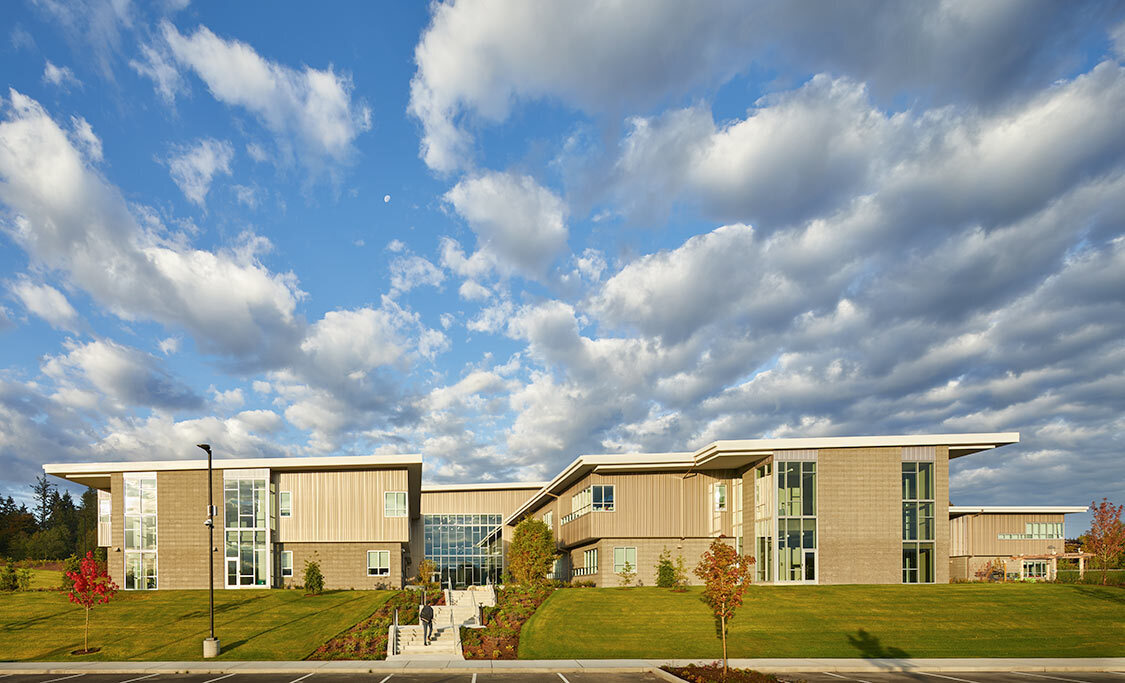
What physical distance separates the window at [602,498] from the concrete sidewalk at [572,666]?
61.6 feet

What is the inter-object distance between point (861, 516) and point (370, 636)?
1106 inches

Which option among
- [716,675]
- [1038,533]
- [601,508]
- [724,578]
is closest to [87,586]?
[716,675]

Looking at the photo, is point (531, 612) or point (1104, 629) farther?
point (531, 612)

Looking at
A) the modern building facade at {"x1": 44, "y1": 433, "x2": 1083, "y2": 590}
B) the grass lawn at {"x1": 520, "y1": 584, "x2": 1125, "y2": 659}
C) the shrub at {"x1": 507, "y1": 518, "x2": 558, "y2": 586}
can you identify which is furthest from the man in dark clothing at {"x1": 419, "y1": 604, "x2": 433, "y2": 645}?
the modern building facade at {"x1": 44, "y1": 433, "x2": 1083, "y2": 590}

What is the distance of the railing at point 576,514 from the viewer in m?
Result: 47.2

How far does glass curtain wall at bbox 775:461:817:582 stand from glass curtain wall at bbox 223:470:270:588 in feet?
110

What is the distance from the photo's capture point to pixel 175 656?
93.2 feet

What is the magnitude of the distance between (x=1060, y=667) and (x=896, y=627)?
261 inches

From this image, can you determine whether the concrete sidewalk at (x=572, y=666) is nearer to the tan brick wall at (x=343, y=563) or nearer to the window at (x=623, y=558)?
the window at (x=623, y=558)

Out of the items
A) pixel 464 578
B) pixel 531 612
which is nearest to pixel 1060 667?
pixel 531 612

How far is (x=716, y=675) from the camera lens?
21109 millimetres

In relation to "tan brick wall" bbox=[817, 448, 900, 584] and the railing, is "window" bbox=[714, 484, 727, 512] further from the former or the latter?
the railing

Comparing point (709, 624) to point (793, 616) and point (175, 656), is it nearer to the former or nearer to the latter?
point (793, 616)

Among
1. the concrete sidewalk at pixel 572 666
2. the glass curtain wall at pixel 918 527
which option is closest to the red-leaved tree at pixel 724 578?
the concrete sidewalk at pixel 572 666
